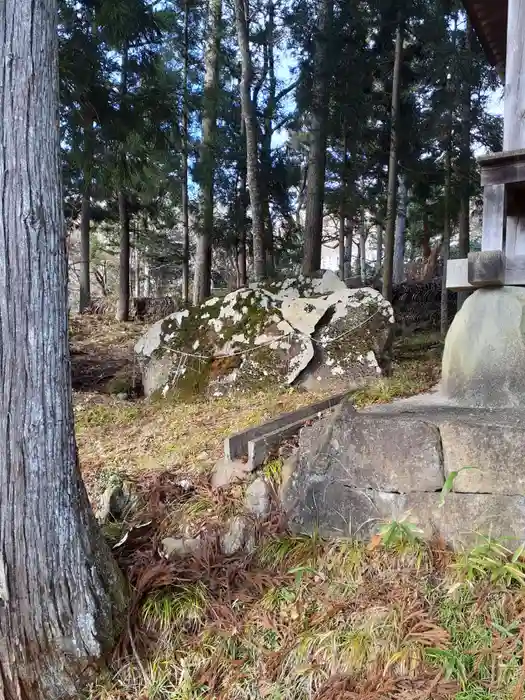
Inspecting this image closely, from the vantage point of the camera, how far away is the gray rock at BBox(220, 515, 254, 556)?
2844 mm

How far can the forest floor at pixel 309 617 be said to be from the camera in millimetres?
2070

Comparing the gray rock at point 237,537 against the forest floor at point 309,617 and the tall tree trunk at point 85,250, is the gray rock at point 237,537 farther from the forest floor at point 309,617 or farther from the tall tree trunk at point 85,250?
the tall tree trunk at point 85,250

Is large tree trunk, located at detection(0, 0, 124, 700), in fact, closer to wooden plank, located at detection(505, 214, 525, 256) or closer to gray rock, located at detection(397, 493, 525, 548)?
gray rock, located at detection(397, 493, 525, 548)

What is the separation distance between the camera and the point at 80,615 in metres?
2.25

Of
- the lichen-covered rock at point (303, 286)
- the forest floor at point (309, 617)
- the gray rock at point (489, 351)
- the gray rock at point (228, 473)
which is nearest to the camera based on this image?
the forest floor at point (309, 617)

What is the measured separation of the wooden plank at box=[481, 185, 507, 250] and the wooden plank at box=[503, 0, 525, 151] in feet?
1.27

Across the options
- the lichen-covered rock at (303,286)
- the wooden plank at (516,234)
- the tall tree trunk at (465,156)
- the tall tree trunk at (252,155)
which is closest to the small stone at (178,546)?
the wooden plank at (516,234)

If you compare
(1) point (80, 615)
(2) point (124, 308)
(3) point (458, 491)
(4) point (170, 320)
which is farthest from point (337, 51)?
(1) point (80, 615)

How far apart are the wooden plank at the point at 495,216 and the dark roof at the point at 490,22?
2.72 meters

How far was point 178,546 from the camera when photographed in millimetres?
2871

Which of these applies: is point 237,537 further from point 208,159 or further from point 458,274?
point 208,159

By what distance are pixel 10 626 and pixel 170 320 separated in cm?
439

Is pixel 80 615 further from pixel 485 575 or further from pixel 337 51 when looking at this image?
pixel 337 51

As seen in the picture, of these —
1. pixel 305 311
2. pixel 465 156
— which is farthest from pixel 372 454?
pixel 465 156
